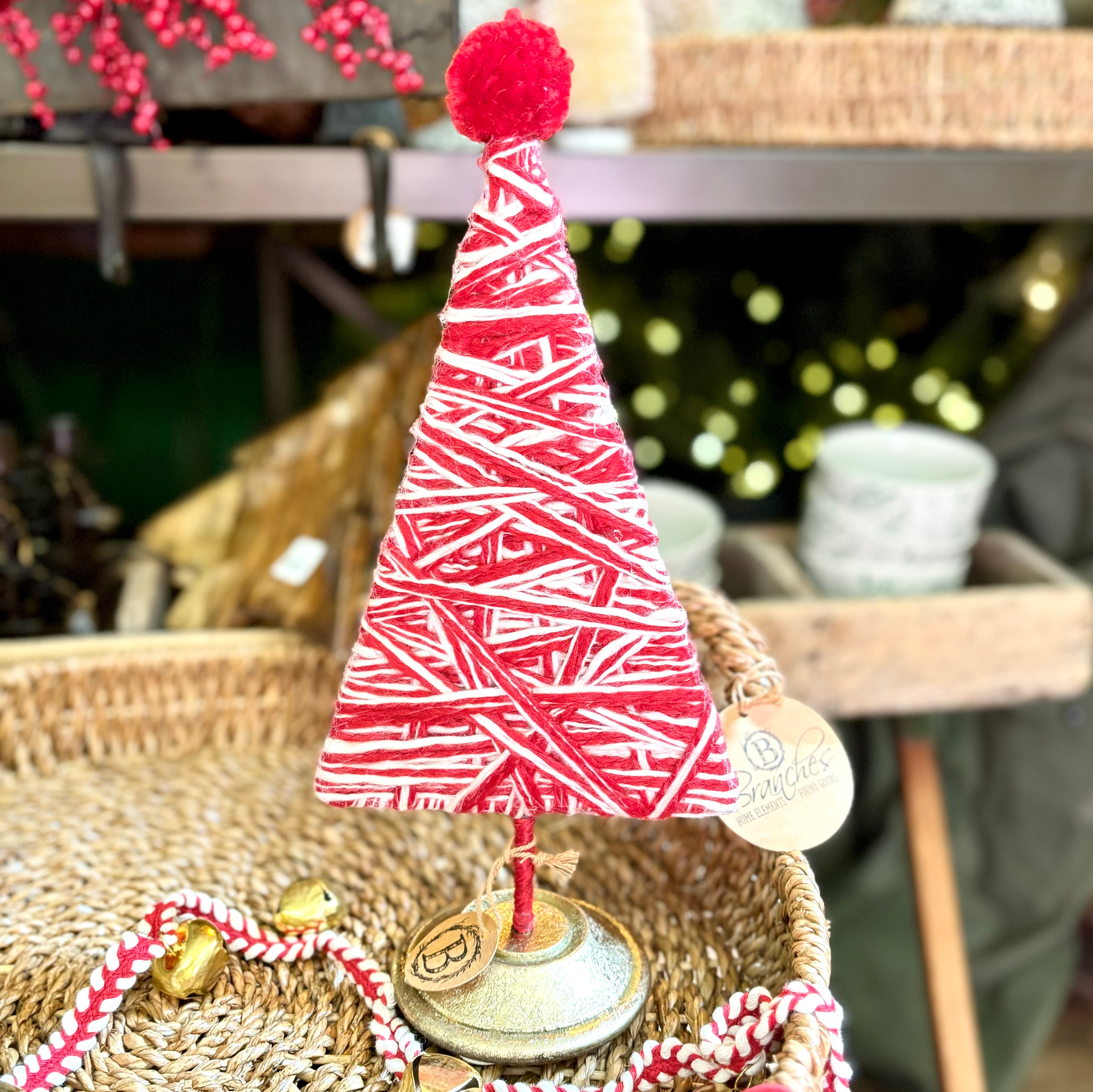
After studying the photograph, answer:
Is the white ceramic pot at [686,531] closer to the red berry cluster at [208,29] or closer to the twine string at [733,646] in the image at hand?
the twine string at [733,646]

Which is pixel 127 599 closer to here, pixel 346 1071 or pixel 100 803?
pixel 100 803

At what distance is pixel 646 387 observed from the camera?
1274 millimetres

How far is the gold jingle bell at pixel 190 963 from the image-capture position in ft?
1.70

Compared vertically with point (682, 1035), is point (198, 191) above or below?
above

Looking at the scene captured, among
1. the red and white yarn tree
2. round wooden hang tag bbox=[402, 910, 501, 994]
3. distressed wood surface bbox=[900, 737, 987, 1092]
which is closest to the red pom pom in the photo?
the red and white yarn tree

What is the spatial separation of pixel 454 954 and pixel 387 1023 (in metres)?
0.05

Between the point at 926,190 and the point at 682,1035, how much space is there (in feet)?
2.04

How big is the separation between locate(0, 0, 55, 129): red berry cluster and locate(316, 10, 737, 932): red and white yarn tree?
38 cm

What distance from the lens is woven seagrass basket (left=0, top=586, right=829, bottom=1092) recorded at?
1.65ft

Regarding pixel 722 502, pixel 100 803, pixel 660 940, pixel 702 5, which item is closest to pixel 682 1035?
pixel 660 940

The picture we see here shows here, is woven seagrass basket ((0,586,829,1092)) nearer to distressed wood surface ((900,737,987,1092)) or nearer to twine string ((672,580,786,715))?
twine string ((672,580,786,715))

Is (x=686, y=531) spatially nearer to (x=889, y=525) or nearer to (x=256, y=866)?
(x=889, y=525)

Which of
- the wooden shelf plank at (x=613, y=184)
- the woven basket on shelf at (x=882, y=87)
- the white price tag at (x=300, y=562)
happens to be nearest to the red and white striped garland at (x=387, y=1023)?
the white price tag at (x=300, y=562)

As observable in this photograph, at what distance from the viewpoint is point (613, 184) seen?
746mm
